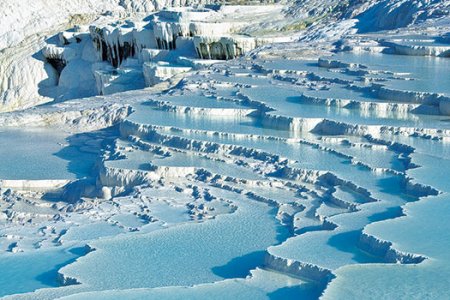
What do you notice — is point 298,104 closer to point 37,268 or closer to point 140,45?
point 37,268

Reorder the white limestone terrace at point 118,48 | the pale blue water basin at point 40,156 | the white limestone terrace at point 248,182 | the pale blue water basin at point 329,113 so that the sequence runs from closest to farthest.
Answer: the white limestone terrace at point 248,182, the pale blue water basin at point 329,113, the pale blue water basin at point 40,156, the white limestone terrace at point 118,48

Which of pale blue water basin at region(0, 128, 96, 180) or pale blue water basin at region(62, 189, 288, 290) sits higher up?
pale blue water basin at region(62, 189, 288, 290)

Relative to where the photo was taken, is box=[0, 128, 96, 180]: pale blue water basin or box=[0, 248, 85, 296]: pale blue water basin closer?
box=[0, 248, 85, 296]: pale blue water basin

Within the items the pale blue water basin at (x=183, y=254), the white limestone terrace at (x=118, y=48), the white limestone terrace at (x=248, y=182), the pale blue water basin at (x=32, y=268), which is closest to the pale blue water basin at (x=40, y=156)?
the white limestone terrace at (x=248, y=182)

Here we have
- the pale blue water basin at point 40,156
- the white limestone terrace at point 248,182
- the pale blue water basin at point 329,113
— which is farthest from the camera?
the pale blue water basin at point 40,156

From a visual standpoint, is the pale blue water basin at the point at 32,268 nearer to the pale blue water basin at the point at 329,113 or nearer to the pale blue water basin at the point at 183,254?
the pale blue water basin at the point at 183,254

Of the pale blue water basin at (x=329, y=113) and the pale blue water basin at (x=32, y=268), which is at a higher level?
the pale blue water basin at (x=329, y=113)

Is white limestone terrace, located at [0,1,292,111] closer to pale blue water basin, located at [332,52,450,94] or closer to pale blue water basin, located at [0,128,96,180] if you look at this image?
pale blue water basin, located at [332,52,450,94]

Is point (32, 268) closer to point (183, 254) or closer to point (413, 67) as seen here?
point (183, 254)

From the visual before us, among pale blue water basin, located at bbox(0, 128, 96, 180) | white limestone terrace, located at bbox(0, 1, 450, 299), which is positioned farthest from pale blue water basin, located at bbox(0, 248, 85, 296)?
pale blue water basin, located at bbox(0, 128, 96, 180)
